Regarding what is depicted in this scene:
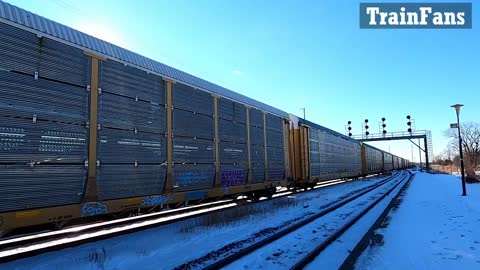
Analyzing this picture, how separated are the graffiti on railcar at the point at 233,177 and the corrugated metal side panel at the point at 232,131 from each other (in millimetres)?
1014

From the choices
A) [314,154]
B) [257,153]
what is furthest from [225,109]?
[314,154]

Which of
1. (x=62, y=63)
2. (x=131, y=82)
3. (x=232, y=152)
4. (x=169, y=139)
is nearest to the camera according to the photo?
(x=62, y=63)

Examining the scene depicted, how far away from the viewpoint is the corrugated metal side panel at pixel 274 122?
15.6 metres

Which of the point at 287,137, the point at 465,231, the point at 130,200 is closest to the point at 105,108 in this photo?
the point at 130,200

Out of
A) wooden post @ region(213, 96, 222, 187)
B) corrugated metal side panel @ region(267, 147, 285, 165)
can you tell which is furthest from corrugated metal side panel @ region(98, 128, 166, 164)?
corrugated metal side panel @ region(267, 147, 285, 165)

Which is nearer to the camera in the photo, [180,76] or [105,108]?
[105,108]

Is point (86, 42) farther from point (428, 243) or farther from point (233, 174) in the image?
point (428, 243)

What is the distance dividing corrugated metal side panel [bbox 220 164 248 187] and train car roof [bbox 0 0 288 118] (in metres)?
2.45

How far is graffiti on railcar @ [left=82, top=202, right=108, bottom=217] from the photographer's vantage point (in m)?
6.70

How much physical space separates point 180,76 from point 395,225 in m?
6.81

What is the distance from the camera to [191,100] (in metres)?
10.1

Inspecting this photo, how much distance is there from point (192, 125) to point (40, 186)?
4628 mm

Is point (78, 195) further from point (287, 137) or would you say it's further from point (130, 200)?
point (287, 137)

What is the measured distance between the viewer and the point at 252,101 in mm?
14469
